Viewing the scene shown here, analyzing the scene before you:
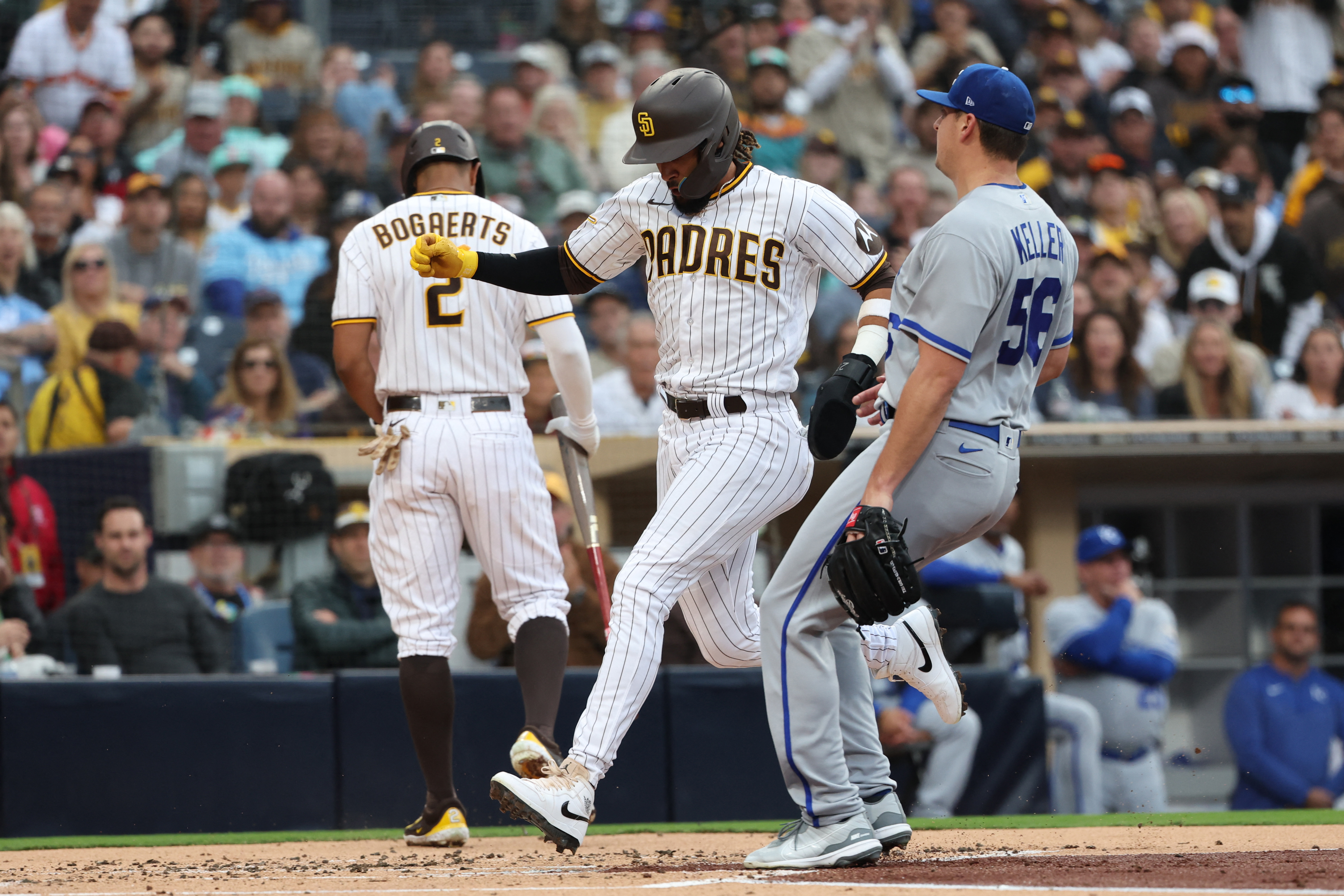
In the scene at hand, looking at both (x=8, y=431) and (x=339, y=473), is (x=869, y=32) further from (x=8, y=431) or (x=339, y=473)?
(x=8, y=431)

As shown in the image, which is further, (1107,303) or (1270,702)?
(1107,303)

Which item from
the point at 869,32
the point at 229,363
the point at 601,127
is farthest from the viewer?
the point at 869,32

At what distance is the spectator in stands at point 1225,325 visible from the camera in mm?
9141

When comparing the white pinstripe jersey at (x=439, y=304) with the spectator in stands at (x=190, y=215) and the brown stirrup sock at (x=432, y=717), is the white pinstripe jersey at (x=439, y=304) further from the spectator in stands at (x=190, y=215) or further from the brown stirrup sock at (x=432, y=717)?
the spectator in stands at (x=190, y=215)

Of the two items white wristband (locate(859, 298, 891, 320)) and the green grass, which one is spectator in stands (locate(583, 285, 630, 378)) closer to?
the green grass

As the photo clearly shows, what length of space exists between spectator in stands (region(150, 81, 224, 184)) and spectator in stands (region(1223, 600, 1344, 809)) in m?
6.70

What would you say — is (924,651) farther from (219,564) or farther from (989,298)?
(219,564)

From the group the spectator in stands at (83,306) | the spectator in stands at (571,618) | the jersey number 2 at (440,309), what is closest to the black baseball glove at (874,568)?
the jersey number 2 at (440,309)

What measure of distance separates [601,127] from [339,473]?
4203 mm

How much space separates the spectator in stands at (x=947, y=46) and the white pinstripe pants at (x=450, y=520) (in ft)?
24.7

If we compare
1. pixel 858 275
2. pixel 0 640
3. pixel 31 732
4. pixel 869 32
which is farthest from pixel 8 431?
pixel 869 32

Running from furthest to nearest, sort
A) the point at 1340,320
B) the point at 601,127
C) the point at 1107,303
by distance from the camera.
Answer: the point at 601,127
the point at 1340,320
the point at 1107,303

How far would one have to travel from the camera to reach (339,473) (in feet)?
25.2

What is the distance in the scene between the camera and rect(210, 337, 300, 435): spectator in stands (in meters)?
7.99
